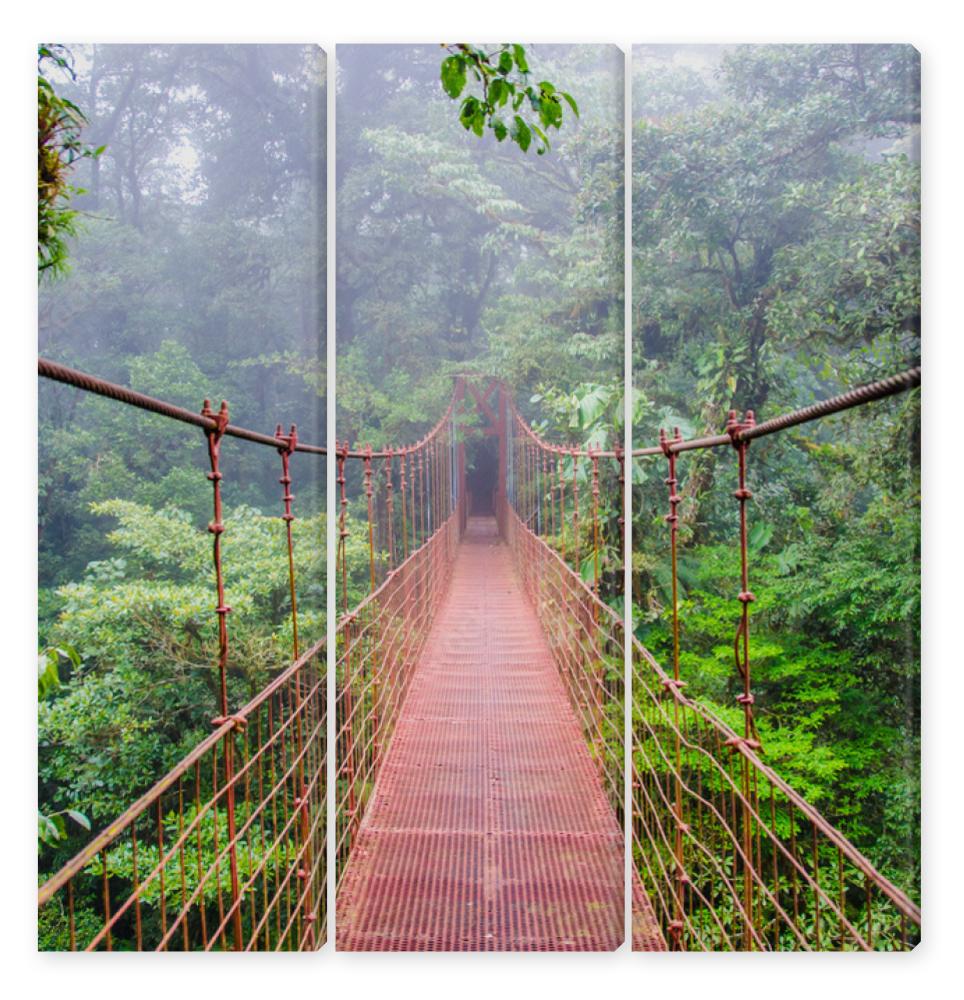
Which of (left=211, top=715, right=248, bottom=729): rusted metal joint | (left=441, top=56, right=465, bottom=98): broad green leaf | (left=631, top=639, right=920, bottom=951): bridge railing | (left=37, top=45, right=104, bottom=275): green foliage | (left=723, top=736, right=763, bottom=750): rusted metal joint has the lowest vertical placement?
(left=631, top=639, right=920, bottom=951): bridge railing

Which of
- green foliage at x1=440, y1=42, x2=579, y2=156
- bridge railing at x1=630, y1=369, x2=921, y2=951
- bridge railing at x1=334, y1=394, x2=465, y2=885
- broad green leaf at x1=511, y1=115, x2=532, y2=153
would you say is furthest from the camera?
bridge railing at x1=334, y1=394, x2=465, y2=885

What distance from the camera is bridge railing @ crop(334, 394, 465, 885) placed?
2215 millimetres

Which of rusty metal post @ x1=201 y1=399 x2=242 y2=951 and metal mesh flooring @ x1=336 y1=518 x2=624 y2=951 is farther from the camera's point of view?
metal mesh flooring @ x1=336 y1=518 x2=624 y2=951

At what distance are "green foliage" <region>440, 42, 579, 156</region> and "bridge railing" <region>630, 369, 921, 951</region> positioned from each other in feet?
2.67

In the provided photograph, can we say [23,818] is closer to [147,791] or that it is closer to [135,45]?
[147,791]

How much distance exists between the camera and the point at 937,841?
2146mm

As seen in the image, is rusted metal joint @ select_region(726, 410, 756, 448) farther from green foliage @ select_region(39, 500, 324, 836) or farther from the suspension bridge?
green foliage @ select_region(39, 500, 324, 836)

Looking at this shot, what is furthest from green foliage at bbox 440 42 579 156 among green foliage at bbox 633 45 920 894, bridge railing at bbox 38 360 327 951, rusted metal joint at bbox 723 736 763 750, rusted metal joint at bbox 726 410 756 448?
rusted metal joint at bbox 723 736 763 750

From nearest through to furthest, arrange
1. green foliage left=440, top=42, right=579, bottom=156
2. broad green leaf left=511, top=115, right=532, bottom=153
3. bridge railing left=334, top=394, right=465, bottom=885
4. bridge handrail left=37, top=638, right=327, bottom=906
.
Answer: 1. bridge handrail left=37, top=638, right=327, bottom=906
2. green foliage left=440, top=42, right=579, bottom=156
3. broad green leaf left=511, top=115, right=532, bottom=153
4. bridge railing left=334, top=394, right=465, bottom=885

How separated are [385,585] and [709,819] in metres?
1.04

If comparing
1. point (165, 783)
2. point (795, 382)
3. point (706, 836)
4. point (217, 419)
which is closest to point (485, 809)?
point (706, 836)

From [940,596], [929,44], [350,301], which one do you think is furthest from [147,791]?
[929,44]

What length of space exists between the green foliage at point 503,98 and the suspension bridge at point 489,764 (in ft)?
2.04

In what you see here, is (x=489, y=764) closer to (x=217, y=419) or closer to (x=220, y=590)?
(x=220, y=590)
